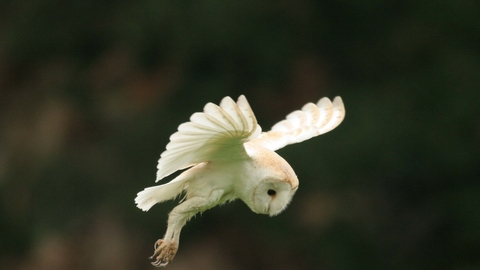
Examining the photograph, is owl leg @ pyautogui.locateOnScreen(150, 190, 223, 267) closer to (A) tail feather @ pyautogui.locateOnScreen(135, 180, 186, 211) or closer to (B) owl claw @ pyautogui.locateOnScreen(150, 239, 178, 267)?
(B) owl claw @ pyautogui.locateOnScreen(150, 239, 178, 267)

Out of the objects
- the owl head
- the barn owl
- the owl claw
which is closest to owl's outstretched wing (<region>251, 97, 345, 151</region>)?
the barn owl

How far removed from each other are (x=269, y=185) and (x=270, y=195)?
50 millimetres

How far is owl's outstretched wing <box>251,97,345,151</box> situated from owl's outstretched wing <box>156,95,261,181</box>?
61 cm

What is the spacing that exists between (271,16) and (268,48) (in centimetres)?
36

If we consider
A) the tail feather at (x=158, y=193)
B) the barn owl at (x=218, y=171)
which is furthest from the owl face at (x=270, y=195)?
the tail feather at (x=158, y=193)

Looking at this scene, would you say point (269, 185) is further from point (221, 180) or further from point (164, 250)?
point (164, 250)

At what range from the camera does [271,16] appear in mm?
9930

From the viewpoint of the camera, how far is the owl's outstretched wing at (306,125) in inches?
148

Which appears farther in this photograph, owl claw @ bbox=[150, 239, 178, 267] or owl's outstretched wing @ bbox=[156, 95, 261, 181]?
owl claw @ bbox=[150, 239, 178, 267]

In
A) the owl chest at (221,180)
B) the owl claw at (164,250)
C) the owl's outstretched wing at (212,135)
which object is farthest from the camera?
the owl chest at (221,180)

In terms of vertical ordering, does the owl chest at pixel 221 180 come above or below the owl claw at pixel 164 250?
above

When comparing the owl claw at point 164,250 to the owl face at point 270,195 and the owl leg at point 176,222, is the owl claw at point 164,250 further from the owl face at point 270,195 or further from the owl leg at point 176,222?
the owl face at point 270,195

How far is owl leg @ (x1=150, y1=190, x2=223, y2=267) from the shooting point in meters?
2.95

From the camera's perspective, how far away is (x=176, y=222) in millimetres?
3027
